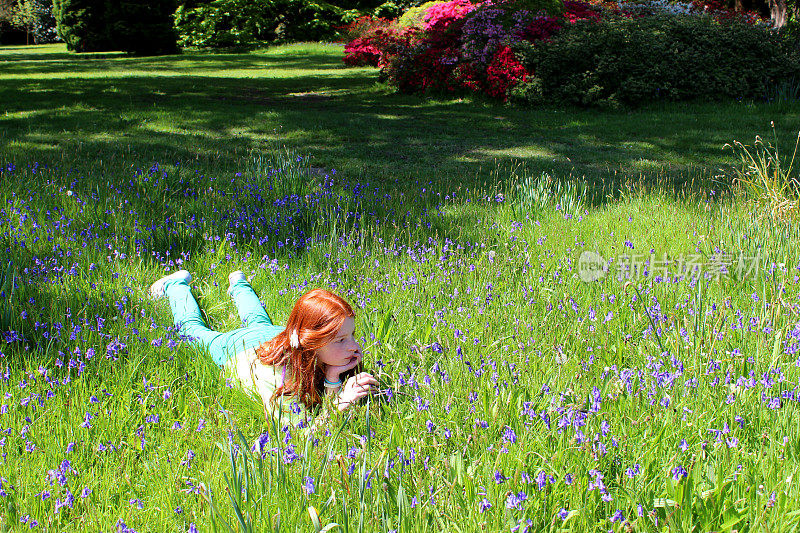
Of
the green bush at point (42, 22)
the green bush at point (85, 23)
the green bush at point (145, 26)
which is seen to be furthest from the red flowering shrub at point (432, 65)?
the green bush at point (42, 22)

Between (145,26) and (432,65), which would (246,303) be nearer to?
(432,65)

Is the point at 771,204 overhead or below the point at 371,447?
overhead

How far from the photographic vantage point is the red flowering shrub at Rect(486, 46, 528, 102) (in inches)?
459

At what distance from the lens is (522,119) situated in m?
10.6

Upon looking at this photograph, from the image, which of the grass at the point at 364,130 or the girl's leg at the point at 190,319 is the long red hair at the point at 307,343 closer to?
the girl's leg at the point at 190,319

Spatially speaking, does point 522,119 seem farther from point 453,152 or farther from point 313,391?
point 313,391

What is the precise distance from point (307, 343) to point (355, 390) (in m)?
0.29

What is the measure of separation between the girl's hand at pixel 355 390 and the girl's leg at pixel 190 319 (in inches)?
Answer: 33.5

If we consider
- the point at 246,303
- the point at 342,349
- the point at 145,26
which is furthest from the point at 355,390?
the point at 145,26

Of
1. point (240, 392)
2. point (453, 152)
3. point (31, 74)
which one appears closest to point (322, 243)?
point (240, 392)

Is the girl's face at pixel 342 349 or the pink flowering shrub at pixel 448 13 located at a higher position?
the pink flowering shrub at pixel 448 13

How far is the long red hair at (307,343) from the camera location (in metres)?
2.53

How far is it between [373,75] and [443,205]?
39.7ft

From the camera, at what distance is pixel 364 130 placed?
30.5ft
